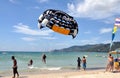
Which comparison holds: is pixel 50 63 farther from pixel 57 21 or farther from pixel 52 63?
pixel 57 21

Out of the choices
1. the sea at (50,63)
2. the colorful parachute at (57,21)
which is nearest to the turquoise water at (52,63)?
the sea at (50,63)

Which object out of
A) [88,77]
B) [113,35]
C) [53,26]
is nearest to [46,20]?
[53,26]

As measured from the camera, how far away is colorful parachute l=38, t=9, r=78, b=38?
2402cm

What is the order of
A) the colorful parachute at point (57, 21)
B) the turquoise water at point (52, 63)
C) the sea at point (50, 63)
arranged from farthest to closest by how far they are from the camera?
the turquoise water at point (52, 63), the sea at point (50, 63), the colorful parachute at point (57, 21)

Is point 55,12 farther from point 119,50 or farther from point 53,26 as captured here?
point 119,50

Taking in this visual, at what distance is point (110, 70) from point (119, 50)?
19.1ft

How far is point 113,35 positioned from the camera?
79.9 ft

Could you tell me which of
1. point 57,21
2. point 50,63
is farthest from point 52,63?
point 57,21

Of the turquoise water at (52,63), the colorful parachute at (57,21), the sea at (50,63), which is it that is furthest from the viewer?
the turquoise water at (52,63)

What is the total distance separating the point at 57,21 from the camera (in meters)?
24.2

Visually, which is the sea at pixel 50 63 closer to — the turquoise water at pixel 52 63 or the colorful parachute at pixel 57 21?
the turquoise water at pixel 52 63

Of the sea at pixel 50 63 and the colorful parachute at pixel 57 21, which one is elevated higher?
the colorful parachute at pixel 57 21

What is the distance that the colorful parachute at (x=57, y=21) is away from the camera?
24.0 m

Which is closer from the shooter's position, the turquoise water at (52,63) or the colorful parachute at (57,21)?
the colorful parachute at (57,21)
